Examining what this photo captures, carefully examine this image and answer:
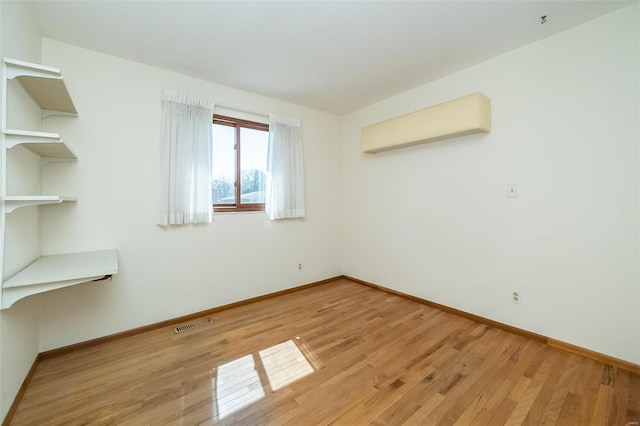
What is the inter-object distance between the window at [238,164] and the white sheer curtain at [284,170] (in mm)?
103

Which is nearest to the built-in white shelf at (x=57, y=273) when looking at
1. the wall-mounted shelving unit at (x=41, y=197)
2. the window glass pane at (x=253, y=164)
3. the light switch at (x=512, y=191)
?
the wall-mounted shelving unit at (x=41, y=197)

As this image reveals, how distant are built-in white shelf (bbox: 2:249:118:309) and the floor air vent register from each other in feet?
3.24

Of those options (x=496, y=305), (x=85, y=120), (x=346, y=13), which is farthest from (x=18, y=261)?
(x=496, y=305)

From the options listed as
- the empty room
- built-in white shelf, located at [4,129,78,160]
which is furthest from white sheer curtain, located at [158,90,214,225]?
built-in white shelf, located at [4,129,78,160]

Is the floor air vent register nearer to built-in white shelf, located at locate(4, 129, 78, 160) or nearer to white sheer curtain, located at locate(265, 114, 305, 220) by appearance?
white sheer curtain, located at locate(265, 114, 305, 220)

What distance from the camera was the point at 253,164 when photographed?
3.49 metres

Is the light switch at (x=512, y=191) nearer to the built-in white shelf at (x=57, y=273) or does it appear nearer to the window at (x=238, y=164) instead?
the window at (x=238, y=164)

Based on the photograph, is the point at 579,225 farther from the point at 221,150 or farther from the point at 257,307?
the point at 221,150

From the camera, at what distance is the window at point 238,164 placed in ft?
10.5

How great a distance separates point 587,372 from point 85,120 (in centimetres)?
458

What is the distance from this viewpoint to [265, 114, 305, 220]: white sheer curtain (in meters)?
3.53

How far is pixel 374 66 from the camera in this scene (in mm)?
2801

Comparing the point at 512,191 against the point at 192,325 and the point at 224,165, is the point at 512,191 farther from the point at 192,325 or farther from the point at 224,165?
the point at 192,325

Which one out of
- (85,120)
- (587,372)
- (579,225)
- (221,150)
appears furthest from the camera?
(221,150)
